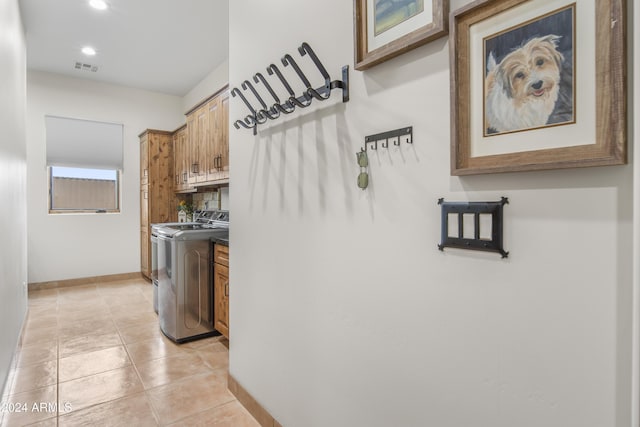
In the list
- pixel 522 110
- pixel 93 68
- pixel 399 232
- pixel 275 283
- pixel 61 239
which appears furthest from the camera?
pixel 61 239

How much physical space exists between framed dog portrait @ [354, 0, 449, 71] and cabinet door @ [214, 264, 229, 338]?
2107 mm

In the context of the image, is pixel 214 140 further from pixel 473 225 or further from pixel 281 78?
pixel 473 225

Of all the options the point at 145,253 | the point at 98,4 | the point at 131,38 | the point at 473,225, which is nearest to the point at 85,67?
the point at 131,38

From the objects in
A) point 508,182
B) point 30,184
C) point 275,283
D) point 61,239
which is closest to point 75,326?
point 61,239

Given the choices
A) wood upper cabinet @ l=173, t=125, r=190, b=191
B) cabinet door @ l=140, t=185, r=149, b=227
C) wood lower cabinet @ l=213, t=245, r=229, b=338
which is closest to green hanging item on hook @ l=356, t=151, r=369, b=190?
wood lower cabinet @ l=213, t=245, r=229, b=338

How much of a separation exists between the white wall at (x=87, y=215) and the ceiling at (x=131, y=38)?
0.26m

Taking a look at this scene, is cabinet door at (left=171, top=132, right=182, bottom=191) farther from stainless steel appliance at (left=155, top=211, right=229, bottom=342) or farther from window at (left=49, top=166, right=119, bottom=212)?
stainless steel appliance at (left=155, top=211, right=229, bottom=342)

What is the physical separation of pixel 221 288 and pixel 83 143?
363 cm

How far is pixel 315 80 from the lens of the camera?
144 centimetres

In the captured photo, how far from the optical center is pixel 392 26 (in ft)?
3.58

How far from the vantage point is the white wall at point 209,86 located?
4.39 meters

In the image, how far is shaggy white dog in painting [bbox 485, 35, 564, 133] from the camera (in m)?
0.75

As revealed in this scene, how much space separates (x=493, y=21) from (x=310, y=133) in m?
0.80

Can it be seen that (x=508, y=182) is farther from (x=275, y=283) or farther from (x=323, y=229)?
(x=275, y=283)
